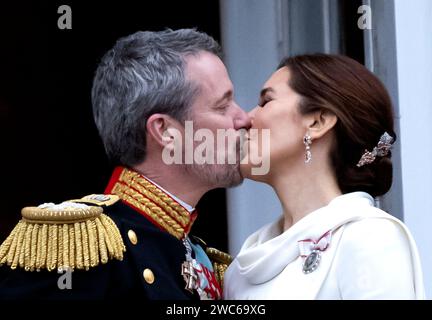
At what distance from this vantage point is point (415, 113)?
2.69 meters

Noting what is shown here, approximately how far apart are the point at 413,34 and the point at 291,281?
0.94 m

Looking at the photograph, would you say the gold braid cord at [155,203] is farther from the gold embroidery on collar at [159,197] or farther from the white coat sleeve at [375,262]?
the white coat sleeve at [375,262]

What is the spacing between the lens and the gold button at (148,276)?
6.43 feet

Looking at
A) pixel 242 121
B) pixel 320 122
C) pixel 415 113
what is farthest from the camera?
pixel 415 113

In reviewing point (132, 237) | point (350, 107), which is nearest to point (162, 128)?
point (132, 237)

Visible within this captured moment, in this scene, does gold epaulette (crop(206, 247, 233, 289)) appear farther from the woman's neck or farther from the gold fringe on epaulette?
the gold fringe on epaulette

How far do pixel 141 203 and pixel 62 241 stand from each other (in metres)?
0.21

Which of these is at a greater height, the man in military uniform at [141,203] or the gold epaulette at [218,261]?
the man in military uniform at [141,203]

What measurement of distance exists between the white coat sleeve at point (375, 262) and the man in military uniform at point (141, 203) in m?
0.30

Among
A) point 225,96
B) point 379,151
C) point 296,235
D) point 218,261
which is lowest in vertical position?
point 218,261

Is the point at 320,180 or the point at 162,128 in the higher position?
the point at 162,128

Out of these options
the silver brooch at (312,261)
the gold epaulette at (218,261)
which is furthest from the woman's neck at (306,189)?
the gold epaulette at (218,261)

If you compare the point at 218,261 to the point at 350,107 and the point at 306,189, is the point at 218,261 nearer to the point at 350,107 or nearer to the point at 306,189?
the point at 306,189

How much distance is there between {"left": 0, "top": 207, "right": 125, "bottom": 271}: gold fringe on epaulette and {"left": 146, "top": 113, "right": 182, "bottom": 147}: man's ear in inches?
9.0
